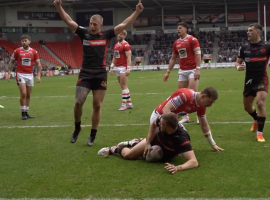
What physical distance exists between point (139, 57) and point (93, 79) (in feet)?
179

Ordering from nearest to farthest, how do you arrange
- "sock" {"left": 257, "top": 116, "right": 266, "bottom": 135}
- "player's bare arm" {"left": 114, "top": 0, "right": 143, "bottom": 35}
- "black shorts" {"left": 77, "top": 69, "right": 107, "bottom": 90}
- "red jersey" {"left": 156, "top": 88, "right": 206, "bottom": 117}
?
1. "red jersey" {"left": 156, "top": 88, "right": 206, "bottom": 117}
2. "player's bare arm" {"left": 114, "top": 0, "right": 143, "bottom": 35}
3. "black shorts" {"left": 77, "top": 69, "right": 107, "bottom": 90}
4. "sock" {"left": 257, "top": 116, "right": 266, "bottom": 135}

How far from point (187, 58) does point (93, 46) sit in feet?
11.8

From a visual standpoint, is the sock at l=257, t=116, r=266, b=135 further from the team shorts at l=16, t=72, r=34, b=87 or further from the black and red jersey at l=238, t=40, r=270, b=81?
the team shorts at l=16, t=72, r=34, b=87

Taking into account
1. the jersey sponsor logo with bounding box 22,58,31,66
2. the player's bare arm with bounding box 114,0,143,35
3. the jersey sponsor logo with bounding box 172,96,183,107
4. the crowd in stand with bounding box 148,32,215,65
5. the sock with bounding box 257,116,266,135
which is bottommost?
the sock with bounding box 257,116,266,135

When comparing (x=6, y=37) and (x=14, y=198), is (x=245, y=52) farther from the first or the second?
(x=6, y=37)

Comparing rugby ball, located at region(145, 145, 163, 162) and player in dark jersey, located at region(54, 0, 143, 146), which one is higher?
player in dark jersey, located at region(54, 0, 143, 146)

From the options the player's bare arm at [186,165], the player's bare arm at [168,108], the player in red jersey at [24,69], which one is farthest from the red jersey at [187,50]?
the player's bare arm at [186,165]

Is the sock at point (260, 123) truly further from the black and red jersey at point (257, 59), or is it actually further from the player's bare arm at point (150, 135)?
the player's bare arm at point (150, 135)

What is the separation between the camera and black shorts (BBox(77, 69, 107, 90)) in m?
7.20

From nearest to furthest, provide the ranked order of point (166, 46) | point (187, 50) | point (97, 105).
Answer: point (97, 105) < point (187, 50) < point (166, 46)

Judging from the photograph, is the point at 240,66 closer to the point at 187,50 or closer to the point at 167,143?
the point at 187,50

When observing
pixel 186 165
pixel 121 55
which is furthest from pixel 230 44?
pixel 186 165

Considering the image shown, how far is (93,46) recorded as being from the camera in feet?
23.4

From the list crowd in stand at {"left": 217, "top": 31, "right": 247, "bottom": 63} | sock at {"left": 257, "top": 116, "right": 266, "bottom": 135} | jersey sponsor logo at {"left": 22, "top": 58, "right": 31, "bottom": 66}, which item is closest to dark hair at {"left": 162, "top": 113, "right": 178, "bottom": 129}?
sock at {"left": 257, "top": 116, "right": 266, "bottom": 135}
